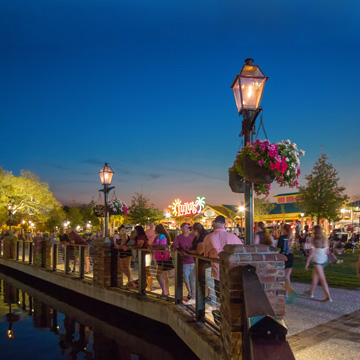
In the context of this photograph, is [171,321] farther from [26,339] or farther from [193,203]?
[193,203]

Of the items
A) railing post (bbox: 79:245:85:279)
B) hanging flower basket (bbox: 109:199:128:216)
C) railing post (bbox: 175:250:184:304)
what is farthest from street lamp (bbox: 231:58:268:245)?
hanging flower basket (bbox: 109:199:128:216)

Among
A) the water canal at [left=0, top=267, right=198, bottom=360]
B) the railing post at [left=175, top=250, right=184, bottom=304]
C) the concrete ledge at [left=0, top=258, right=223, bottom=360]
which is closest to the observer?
the concrete ledge at [left=0, top=258, right=223, bottom=360]

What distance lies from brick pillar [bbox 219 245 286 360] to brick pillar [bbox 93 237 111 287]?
6.57m

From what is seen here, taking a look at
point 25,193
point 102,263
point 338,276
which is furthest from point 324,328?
point 25,193

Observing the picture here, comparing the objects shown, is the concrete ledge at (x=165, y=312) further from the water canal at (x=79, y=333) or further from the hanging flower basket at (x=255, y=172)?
the hanging flower basket at (x=255, y=172)

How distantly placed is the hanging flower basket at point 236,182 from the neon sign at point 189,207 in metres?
51.7

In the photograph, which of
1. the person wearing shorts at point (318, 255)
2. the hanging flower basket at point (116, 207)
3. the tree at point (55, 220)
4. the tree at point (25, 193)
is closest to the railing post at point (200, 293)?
the person wearing shorts at point (318, 255)

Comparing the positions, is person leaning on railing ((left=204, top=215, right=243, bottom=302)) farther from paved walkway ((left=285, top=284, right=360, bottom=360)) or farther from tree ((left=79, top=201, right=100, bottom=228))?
tree ((left=79, top=201, right=100, bottom=228))

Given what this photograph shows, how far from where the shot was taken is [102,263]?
11023 millimetres

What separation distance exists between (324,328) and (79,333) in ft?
20.4

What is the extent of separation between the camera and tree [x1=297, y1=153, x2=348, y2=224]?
3416cm

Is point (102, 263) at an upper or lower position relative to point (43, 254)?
upper

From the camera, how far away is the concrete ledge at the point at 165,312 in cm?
583

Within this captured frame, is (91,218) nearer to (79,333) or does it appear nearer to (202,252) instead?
(79,333)
